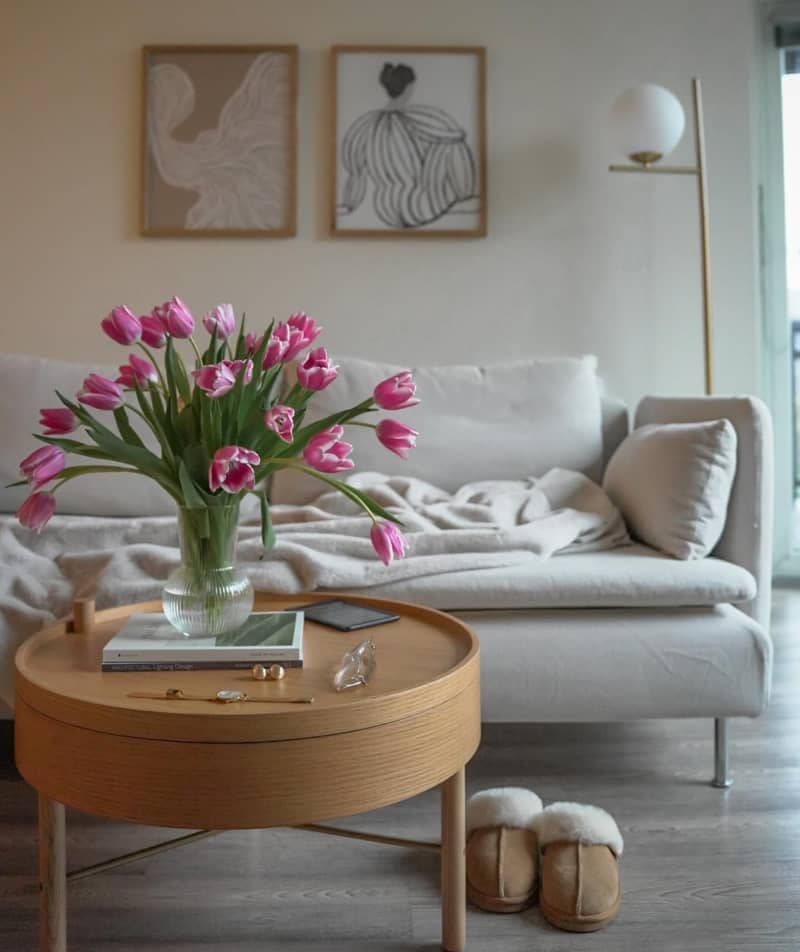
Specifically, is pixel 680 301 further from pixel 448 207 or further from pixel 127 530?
pixel 127 530

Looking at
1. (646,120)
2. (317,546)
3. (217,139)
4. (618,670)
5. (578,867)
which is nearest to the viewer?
(578,867)

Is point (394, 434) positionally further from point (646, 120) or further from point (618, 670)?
point (646, 120)

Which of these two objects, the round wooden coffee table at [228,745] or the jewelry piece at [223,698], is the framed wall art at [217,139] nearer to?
the round wooden coffee table at [228,745]

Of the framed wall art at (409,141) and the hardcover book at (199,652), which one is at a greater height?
the framed wall art at (409,141)

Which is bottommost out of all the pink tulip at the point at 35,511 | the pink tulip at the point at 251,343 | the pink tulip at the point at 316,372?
the pink tulip at the point at 35,511

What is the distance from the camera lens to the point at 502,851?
145cm

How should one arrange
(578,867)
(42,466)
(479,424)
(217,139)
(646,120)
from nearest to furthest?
(42,466)
(578,867)
(479,424)
(646,120)
(217,139)

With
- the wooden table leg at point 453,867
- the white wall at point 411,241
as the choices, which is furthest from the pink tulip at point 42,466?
the white wall at point 411,241

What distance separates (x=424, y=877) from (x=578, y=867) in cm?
27

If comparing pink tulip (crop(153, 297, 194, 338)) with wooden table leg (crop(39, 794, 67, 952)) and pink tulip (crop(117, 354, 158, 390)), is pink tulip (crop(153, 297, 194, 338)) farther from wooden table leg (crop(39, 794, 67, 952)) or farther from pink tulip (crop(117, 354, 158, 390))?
wooden table leg (crop(39, 794, 67, 952))

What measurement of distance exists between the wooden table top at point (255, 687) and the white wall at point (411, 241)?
77.5 inches

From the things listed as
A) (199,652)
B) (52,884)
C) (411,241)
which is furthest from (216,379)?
(411,241)

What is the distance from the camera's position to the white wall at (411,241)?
10.5ft

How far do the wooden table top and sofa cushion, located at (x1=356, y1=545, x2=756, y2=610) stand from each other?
0.36 metres
